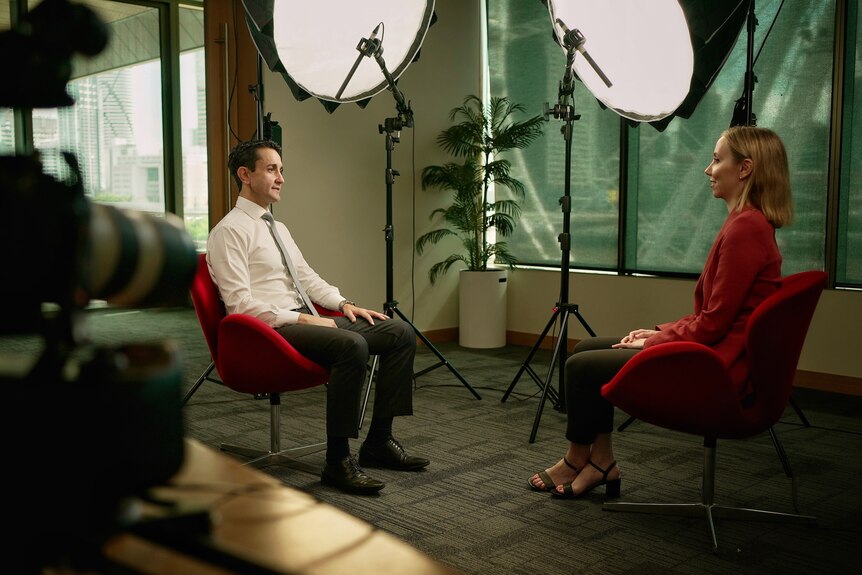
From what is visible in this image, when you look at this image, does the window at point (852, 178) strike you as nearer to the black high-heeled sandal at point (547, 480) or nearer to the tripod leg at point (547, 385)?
the tripod leg at point (547, 385)

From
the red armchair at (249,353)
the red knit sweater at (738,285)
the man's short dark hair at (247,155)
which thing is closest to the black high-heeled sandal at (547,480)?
the red knit sweater at (738,285)

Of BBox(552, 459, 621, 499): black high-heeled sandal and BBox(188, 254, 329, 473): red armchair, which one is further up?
BBox(188, 254, 329, 473): red armchair

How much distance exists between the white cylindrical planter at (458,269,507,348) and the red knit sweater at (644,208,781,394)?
3.44 meters

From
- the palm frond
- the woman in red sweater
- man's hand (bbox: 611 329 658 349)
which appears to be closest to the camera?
the woman in red sweater

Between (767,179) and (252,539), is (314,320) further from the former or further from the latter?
(252,539)

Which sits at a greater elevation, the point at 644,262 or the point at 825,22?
the point at 825,22

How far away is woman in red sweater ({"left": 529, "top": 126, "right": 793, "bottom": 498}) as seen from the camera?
231cm

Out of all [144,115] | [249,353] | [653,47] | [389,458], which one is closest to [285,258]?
[249,353]

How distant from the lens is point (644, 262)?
5445 millimetres

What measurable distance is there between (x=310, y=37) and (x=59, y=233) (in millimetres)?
3034

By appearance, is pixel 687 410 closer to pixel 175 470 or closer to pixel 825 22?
pixel 175 470

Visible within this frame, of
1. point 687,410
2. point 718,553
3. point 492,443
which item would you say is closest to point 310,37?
point 492,443

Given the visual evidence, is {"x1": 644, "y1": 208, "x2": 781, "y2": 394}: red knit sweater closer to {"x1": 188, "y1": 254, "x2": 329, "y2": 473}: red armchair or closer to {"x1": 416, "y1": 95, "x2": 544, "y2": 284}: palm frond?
{"x1": 188, "y1": 254, "x2": 329, "y2": 473}: red armchair

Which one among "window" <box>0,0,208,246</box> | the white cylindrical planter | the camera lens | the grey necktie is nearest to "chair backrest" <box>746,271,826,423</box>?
the grey necktie
